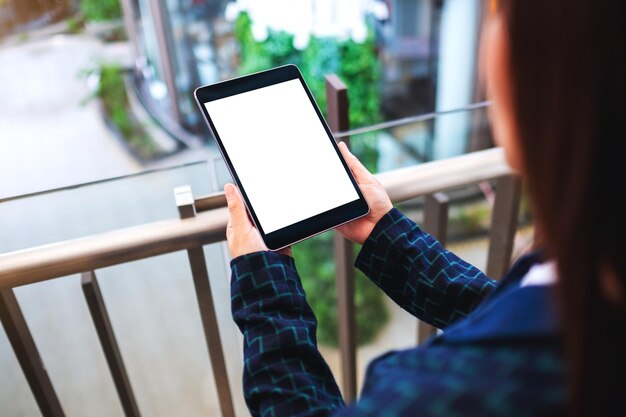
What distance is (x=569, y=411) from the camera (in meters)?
0.30

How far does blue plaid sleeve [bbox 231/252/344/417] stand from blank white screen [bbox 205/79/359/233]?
7 cm

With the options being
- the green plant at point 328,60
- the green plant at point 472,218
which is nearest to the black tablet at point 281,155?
the green plant at point 472,218

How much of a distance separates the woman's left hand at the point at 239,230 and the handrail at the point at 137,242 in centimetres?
3

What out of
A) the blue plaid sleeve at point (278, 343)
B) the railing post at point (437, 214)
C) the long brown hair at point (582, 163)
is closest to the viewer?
the long brown hair at point (582, 163)

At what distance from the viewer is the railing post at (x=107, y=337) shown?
60 cm

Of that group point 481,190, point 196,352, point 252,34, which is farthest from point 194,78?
point 196,352

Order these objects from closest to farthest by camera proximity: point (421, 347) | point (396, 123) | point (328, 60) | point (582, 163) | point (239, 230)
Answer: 1. point (582, 163)
2. point (421, 347)
3. point (239, 230)
4. point (396, 123)
5. point (328, 60)

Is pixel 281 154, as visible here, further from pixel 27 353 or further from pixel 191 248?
pixel 27 353

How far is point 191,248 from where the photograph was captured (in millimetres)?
612

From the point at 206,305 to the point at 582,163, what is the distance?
1.62ft

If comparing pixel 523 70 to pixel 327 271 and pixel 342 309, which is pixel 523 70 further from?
pixel 327 271

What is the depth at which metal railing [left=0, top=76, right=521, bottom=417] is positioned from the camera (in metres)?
0.57

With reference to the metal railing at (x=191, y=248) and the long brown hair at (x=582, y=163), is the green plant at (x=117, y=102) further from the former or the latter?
the long brown hair at (x=582, y=163)

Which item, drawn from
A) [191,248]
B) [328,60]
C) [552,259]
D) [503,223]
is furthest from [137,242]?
[328,60]
